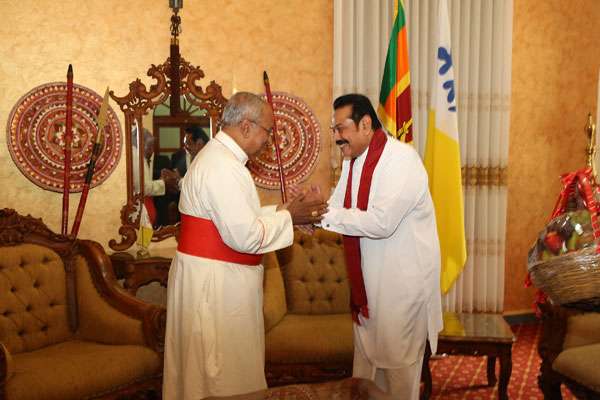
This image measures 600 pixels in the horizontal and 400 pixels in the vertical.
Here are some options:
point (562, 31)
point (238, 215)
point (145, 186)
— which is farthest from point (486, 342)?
point (562, 31)

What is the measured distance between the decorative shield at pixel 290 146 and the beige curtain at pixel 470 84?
0.72 feet

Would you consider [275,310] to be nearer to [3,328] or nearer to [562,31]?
[3,328]

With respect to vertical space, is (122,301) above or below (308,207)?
below

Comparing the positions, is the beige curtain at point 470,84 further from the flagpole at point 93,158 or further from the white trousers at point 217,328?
the white trousers at point 217,328

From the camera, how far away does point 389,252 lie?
279 centimetres

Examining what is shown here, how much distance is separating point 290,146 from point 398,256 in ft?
7.11

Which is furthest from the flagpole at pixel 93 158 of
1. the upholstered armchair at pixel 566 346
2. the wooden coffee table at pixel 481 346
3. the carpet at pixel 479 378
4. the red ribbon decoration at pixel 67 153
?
the upholstered armchair at pixel 566 346

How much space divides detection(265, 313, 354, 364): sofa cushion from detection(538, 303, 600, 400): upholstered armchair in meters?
1.04

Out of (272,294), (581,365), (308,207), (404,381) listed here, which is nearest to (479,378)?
(581,365)

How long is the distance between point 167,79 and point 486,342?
8.72ft

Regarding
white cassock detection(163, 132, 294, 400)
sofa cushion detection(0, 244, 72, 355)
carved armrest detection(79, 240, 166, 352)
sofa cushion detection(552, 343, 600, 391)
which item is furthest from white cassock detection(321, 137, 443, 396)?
sofa cushion detection(0, 244, 72, 355)

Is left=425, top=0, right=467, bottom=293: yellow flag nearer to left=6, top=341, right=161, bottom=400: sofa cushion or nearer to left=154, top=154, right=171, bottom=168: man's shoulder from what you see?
left=154, top=154, right=171, bottom=168: man's shoulder

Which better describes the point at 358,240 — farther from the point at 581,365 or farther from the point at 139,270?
the point at 139,270

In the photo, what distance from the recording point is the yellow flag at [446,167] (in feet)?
14.2
